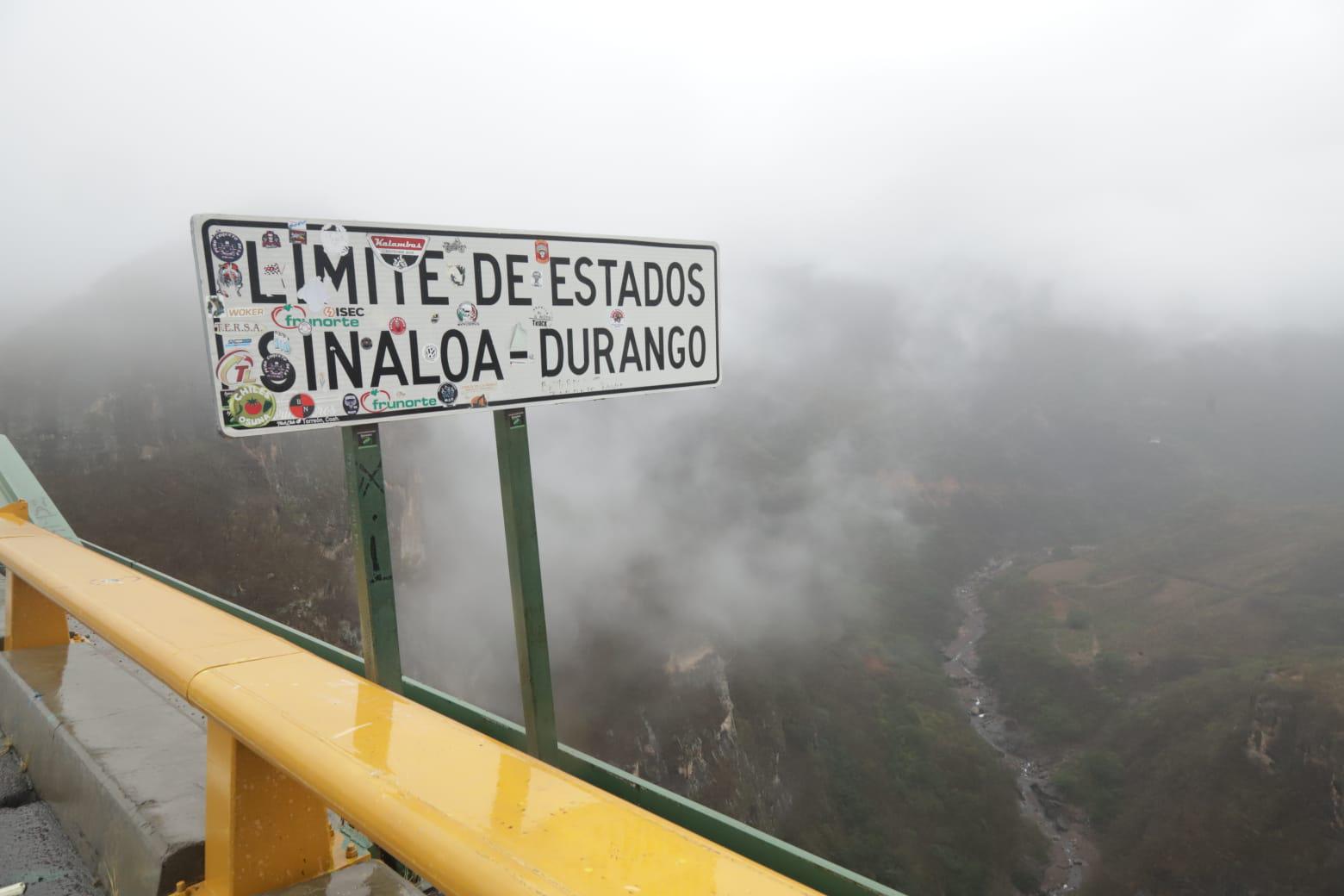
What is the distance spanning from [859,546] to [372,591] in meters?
155

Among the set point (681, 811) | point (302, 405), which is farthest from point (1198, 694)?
point (302, 405)

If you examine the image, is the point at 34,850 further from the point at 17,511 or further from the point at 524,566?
the point at 17,511

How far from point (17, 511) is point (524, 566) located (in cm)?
343

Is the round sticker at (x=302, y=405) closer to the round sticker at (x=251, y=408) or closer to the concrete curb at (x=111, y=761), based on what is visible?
the round sticker at (x=251, y=408)

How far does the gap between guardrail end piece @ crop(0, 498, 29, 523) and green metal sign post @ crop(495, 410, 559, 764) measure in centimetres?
321

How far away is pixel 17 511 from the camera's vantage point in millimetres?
4324

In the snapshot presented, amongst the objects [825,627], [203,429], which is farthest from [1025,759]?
[203,429]

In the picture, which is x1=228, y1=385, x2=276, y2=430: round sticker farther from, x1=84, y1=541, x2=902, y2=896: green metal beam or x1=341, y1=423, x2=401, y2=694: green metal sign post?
x1=84, y1=541, x2=902, y2=896: green metal beam

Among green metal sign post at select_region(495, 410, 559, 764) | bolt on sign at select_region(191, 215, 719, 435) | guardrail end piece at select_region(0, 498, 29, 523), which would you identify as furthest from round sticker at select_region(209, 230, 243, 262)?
guardrail end piece at select_region(0, 498, 29, 523)

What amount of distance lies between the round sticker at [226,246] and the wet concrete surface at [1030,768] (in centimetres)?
10544

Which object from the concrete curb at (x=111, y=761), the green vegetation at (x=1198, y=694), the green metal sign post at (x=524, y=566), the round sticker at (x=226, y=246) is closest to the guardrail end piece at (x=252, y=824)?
the concrete curb at (x=111, y=761)

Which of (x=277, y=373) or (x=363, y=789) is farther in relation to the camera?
(x=277, y=373)

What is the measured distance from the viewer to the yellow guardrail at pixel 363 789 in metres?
1.21

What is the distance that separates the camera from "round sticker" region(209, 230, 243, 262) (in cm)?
202
